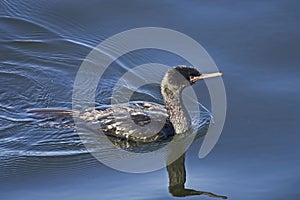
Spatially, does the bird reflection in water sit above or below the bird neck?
below

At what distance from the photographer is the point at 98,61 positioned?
13523 millimetres

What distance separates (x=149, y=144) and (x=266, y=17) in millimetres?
4013

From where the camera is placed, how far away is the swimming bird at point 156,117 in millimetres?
11422

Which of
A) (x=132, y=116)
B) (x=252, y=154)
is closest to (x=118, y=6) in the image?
(x=132, y=116)

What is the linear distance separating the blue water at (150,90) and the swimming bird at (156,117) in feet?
1.50

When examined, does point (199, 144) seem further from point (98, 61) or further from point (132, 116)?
point (98, 61)

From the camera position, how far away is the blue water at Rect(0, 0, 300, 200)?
1017cm

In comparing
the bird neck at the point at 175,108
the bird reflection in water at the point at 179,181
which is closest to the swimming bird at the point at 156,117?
the bird neck at the point at 175,108

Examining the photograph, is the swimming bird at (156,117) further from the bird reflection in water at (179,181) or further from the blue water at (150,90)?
the bird reflection in water at (179,181)

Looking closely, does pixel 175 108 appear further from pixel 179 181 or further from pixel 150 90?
pixel 179 181

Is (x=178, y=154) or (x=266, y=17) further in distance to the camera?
(x=266, y=17)

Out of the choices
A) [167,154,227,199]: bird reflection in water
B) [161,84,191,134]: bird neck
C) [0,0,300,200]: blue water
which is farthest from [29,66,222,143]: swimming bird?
[167,154,227,199]: bird reflection in water

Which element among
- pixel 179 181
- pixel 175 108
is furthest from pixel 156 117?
pixel 179 181

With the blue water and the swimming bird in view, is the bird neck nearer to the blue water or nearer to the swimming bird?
the swimming bird
